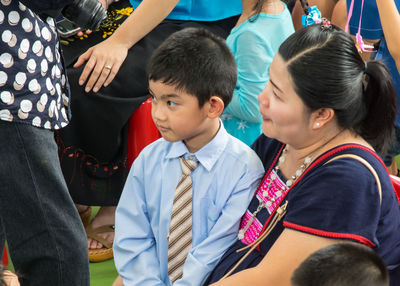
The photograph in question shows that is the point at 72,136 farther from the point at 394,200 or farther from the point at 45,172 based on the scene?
the point at 394,200

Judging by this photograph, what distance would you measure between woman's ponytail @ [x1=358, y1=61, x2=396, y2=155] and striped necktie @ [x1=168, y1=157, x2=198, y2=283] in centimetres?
47

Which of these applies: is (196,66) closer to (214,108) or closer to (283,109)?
(214,108)

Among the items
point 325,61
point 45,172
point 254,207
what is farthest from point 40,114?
point 325,61

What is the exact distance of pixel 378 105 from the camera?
140cm

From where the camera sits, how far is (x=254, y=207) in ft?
5.13

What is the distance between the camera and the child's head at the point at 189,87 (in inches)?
63.9

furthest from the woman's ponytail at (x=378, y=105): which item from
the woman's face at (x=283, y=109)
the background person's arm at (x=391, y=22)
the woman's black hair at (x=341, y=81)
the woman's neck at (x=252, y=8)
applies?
the woman's neck at (x=252, y=8)

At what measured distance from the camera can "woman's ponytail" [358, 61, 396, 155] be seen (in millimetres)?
1386

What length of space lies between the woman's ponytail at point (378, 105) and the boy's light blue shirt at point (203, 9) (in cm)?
108

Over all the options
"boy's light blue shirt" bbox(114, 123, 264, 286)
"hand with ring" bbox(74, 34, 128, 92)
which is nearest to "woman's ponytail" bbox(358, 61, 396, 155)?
"boy's light blue shirt" bbox(114, 123, 264, 286)

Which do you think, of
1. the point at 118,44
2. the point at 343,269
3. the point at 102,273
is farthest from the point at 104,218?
the point at 343,269

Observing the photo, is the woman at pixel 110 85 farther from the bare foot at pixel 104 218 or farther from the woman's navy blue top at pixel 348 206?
the woman's navy blue top at pixel 348 206

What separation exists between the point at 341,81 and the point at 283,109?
0.14 meters

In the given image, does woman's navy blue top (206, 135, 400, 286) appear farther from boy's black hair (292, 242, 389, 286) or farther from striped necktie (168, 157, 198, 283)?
striped necktie (168, 157, 198, 283)
